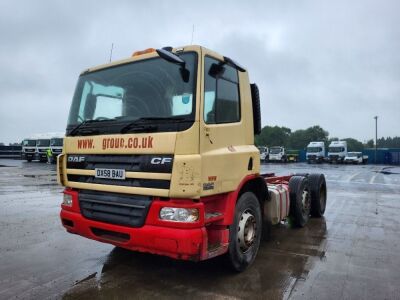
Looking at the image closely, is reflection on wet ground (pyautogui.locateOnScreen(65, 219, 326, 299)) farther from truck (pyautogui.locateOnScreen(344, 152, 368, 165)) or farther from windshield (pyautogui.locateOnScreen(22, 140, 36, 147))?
truck (pyautogui.locateOnScreen(344, 152, 368, 165))

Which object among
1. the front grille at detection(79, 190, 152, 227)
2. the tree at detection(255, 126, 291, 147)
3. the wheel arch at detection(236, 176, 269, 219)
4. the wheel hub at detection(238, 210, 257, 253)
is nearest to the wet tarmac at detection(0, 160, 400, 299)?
the wheel hub at detection(238, 210, 257, 253)

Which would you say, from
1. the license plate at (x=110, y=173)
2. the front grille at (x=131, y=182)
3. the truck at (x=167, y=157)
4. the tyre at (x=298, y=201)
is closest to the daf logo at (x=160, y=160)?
the truck at (x=167, y=157)

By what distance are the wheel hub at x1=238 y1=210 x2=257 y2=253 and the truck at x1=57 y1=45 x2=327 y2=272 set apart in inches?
0.5

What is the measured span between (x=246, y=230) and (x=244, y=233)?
75 mm

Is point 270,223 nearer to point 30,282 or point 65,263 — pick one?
point 65,263

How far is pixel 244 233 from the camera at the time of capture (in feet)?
15.7

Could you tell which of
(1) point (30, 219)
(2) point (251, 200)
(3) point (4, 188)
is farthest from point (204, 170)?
(3) point (4, 188)

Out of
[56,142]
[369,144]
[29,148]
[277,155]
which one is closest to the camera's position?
[56,142]

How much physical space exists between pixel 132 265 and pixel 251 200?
181 cm

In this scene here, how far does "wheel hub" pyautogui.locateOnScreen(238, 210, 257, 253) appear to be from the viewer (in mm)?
4727

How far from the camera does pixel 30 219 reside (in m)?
7.84

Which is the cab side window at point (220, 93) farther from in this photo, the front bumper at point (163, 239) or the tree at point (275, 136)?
the tree at point (275, 136)

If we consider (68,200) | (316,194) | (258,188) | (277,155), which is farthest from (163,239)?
(277,155)

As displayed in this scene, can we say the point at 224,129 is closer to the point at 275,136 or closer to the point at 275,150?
the point at 275,150
